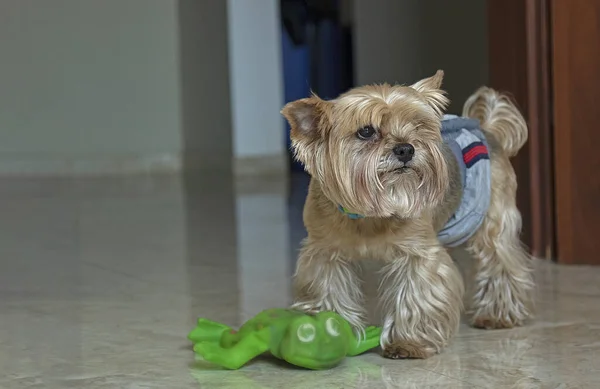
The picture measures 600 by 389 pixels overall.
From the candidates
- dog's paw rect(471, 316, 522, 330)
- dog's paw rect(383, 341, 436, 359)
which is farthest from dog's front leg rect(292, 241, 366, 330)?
dog's paw rect(471, 316, 522, 330)

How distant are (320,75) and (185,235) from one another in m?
3.45

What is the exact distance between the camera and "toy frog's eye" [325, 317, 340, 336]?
1930mm

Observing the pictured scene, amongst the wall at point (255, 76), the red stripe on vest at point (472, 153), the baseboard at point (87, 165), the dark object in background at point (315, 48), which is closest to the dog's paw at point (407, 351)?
the red stripe on vest at point (472, 153)

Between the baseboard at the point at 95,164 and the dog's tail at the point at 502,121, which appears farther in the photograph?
the baseboard at the point at 95,164

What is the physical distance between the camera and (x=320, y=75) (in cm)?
721

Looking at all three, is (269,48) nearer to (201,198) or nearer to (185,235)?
(201,198)

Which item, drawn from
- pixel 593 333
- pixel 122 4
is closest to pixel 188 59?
pixel 122 4

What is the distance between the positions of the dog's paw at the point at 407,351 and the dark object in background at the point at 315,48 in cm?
507

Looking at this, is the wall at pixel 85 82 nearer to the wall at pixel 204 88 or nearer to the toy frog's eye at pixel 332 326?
the wall at pixel 204 88

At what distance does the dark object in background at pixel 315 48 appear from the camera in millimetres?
7172

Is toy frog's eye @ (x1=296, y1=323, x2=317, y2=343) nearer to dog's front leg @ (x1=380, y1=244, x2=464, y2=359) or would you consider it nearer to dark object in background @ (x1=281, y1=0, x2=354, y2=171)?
dog's front leg @ (x1=380, y1=244, x2=464, y2=359)

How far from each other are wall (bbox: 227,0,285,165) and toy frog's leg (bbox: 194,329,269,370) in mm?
4741

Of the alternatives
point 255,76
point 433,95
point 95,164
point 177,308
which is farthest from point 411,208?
point 95,164

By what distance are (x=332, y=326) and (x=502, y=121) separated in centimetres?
86
